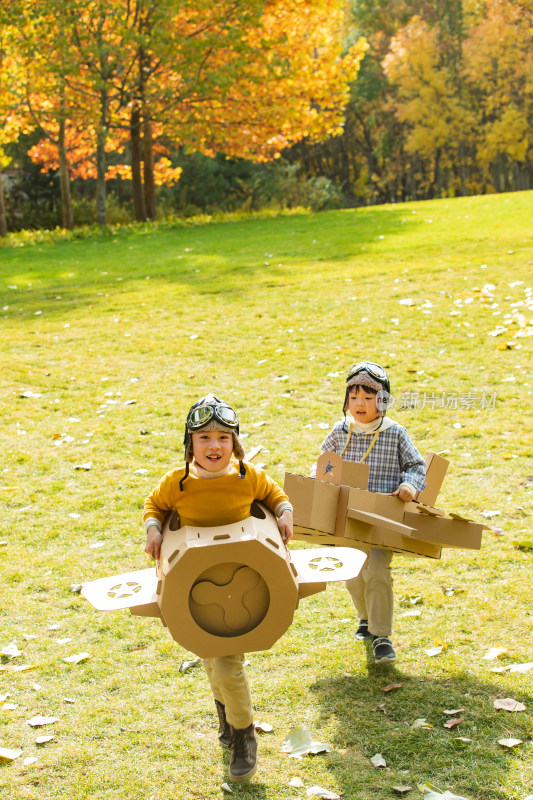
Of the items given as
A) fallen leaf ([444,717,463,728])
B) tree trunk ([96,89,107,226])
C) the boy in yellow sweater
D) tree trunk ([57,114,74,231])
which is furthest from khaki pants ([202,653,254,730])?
tree trunk ([57,114,74,231])

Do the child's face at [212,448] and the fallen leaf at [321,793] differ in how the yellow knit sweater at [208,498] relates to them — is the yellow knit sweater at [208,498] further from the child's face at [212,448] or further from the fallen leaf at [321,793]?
the fallen leaf at [321,793]

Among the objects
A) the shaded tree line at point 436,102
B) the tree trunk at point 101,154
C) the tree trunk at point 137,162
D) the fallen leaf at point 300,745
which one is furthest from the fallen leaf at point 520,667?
the shaded tree line at point 436,102

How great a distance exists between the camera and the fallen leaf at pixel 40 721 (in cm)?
393

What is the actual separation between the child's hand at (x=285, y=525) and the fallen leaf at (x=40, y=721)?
4.60 ft

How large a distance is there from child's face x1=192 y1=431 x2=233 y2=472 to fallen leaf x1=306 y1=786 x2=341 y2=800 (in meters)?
1.28

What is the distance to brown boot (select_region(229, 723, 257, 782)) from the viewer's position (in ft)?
11.3

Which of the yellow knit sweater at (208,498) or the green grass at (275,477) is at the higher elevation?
the yellow knit sweater at (208,498)

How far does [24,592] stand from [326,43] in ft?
74.8

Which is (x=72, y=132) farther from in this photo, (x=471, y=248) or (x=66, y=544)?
(x=66, y=544)

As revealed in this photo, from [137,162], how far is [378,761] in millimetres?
23715

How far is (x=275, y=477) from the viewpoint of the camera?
6891 mm

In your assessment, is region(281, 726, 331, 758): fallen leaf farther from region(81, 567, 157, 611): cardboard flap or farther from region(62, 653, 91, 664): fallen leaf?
region(62, 653, 91, 664): fallen leaf

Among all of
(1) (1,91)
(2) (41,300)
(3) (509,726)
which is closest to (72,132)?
(1) (1,91)

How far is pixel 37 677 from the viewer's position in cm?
438
